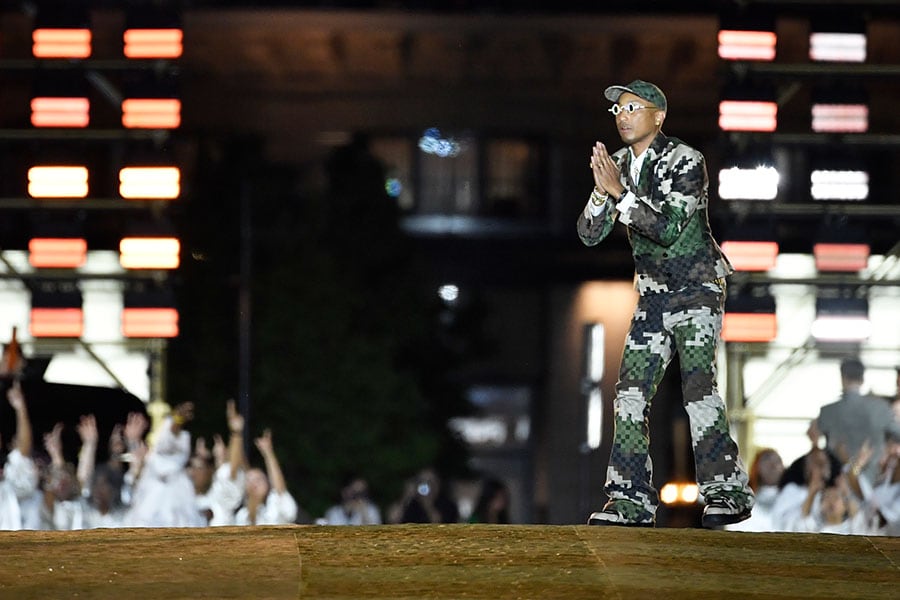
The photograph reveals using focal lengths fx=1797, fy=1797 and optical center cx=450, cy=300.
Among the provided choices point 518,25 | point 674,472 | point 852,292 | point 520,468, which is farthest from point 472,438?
point 852,292

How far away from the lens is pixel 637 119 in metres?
7.25

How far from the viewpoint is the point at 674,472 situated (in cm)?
2933

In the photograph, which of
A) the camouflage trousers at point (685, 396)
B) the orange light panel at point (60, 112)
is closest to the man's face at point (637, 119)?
the camouflage trousers at point (685, 396)

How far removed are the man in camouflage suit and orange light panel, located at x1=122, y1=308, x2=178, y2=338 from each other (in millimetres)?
9051

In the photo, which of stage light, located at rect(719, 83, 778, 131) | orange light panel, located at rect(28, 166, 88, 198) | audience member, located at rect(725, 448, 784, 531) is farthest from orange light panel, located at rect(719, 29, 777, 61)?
orange light panel, located at rect(28, 166, 88, 198)

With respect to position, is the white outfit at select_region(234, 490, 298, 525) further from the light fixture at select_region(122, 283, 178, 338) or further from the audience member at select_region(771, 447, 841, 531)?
the audience member at select_region(771, 447, 841, 531)

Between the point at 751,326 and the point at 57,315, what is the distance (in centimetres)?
615

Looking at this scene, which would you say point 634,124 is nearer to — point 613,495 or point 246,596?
point 613,495

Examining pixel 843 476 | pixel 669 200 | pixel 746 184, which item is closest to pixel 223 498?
pixel 843 476

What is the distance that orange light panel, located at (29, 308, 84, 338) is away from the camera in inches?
635

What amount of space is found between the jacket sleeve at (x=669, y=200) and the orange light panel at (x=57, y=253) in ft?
31.3

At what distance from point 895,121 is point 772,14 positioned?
14.5 meters

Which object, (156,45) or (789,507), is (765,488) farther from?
(156,45)

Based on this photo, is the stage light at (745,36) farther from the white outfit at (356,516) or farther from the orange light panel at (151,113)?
the white outfit at (356,516)
